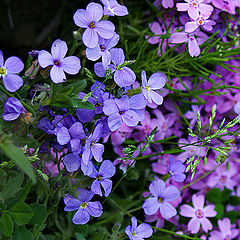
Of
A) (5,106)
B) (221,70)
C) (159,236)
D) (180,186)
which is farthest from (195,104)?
(5,106)

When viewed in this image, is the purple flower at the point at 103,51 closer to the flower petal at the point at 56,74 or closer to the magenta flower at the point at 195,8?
the flower petal at the point at 56,74

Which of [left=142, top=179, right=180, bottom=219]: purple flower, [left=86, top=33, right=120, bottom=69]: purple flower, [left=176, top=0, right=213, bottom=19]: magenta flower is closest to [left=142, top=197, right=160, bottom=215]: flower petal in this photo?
[left=142, top=179, right=180, bottom=219]: purple flower

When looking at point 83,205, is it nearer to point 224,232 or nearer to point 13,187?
point 13,187

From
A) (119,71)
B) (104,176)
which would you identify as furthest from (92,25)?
(104,176)

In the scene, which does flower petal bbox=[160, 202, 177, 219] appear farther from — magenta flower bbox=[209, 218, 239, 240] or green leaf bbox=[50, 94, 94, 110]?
green leaf bbox=[50, 94, 94, 110]

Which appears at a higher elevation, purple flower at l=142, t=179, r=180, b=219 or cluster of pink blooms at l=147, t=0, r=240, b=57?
cluster of pink blooms at l=147, t=0, r=240, b=57

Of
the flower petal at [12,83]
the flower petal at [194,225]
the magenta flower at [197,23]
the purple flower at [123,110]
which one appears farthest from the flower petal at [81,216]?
the magenta flower at [197,23]
